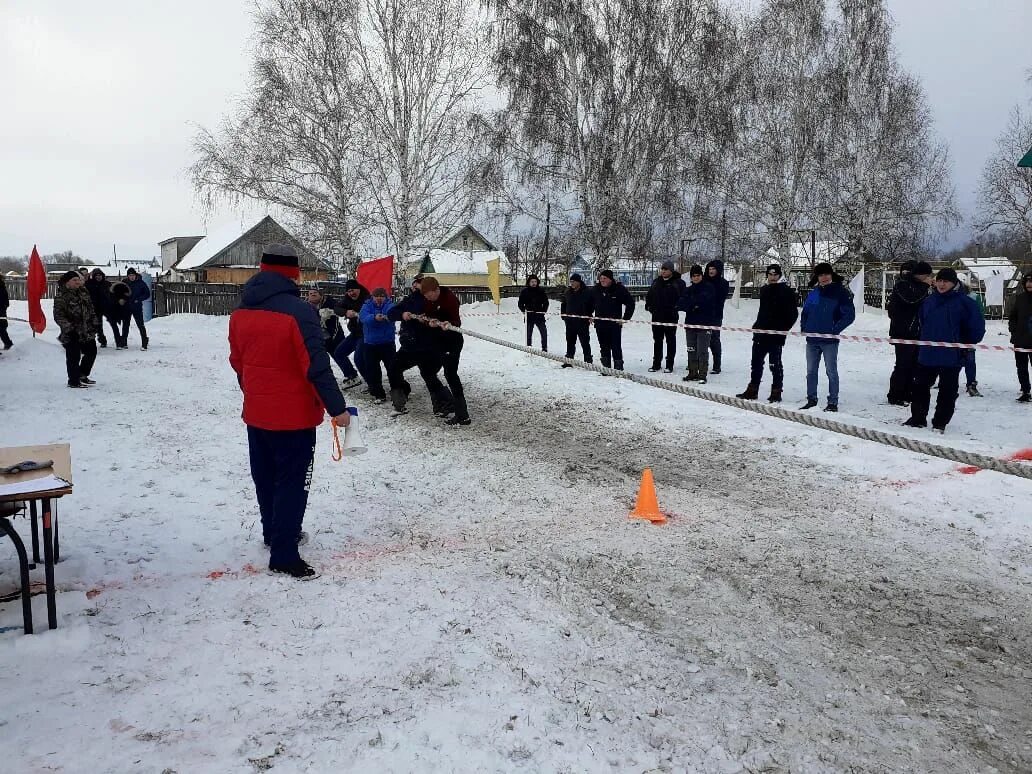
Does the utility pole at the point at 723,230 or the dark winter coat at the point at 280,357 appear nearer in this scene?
the dark winter coat at the point at 280,357

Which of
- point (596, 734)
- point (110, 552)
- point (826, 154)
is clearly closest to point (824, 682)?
point (596, 734)

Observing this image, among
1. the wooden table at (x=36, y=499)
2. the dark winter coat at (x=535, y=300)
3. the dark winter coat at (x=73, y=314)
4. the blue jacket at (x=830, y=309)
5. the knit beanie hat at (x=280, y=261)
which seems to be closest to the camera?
the wooden table at (x=36, y=499)

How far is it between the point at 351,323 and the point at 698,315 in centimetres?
542

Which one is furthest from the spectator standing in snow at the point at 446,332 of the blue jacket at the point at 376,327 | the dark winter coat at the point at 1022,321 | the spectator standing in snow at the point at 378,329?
the dark winter coat at the point at 1022,321

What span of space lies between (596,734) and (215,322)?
21.7m

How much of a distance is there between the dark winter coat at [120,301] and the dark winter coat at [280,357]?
11806mm

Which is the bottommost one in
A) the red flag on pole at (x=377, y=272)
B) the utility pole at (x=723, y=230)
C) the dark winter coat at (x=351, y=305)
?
the dark winter coat at (x=351, y=305)

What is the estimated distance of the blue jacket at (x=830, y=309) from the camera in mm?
9055

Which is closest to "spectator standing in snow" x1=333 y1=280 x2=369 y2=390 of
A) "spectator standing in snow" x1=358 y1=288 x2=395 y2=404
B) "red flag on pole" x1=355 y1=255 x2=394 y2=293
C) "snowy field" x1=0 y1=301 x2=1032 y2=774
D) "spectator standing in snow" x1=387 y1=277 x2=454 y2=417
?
"spectator standing in snow" x1=358 y1=288 x2=395 y2=404

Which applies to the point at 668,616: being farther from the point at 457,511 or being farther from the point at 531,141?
the point at 531,141

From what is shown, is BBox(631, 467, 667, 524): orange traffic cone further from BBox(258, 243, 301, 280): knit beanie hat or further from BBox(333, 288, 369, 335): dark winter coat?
BBox(333, 288, 369, 335): dark winter coat

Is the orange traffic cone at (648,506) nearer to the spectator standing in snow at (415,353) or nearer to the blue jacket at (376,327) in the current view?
the spectator standing in snow at (415,353)

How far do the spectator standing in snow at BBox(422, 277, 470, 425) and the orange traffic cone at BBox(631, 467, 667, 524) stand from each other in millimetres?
3557

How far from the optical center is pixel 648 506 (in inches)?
211
